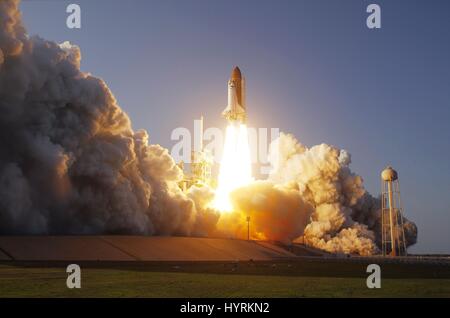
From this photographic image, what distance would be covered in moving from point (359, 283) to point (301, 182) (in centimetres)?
6979

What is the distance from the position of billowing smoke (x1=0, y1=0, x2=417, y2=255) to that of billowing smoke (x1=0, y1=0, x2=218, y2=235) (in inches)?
4.0

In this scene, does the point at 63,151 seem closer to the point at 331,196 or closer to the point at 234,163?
the point at 234,163

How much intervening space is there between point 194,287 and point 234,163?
2322 inches

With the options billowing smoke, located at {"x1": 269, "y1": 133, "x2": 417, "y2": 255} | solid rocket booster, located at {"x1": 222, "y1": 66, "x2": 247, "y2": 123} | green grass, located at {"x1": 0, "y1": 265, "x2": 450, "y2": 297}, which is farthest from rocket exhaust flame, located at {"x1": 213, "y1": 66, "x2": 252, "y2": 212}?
green grass, located at {"x1": 0, "y1": 265, "x2": 450, "y2": 297}

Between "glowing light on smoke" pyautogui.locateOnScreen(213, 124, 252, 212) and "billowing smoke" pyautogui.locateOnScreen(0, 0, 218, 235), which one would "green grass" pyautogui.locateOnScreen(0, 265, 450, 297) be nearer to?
"billowing smoke" pyautogui.locateOnScreen(0, 0, 218, 235)

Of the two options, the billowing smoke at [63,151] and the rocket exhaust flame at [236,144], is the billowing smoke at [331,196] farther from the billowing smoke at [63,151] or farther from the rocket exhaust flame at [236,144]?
the billowing smoke at [63,151]

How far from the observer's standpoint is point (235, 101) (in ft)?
269

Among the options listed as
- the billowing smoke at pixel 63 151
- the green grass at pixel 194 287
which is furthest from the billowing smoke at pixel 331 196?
the green grass at pixel 194 287

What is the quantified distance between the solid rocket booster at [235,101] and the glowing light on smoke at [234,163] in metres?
1.28

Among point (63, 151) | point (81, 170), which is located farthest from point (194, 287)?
point (81, 170)

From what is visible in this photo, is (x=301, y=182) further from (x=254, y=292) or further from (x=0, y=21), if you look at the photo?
(x=254, y=292)

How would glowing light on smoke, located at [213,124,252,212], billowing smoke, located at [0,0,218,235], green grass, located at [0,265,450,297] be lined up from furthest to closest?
glowing light on smoke, located at [213,124,252,212]
billowing smoke, located at [0,0,218,235]
green grass, located at [0,265,450,297]

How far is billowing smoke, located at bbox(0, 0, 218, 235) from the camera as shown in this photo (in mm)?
54719
